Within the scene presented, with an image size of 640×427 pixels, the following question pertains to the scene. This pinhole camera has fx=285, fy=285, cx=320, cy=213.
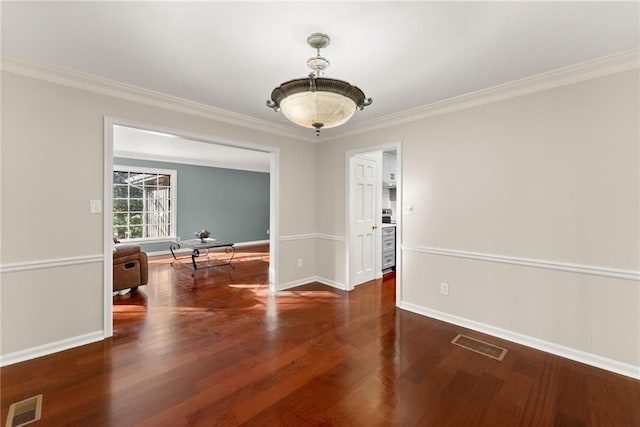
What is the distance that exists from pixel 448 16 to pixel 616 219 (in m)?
2.05

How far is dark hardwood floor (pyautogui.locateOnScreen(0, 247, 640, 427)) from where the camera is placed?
1766 millimetres

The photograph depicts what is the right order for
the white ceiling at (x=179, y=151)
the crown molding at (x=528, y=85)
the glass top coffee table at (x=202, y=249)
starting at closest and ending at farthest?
the crown molding at (x=528, y=85)
the white ceiling at (x=179, y=151)
the glass top coffee table at (x=202, y=249)

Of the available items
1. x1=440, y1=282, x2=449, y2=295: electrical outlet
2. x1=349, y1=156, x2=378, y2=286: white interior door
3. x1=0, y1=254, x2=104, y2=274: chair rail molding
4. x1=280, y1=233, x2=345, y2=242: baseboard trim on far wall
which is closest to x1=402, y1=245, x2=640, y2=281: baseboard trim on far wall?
x1=440, y1=282, x2=449, y2=295: electrical outlet

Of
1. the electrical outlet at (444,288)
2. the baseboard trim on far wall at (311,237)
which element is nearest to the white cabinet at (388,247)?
→ the baseboard trim on far wall at (311,237)

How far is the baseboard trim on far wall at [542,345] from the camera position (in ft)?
7.29

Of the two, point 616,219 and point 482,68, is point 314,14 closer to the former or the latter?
point 482,68

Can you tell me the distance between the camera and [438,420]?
173 centimetres

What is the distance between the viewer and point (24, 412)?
178 centimetres

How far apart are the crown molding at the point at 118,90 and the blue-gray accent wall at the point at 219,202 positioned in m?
4.66

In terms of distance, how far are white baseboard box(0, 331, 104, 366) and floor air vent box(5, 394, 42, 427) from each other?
674 millimetres

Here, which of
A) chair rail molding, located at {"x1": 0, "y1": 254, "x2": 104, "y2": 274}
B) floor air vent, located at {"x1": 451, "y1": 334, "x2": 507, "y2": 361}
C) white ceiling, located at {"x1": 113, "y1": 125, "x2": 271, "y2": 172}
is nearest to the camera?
chair rail molding, located at {"x1": 0, "y1": 254, "x2": 104, "y2": 274}

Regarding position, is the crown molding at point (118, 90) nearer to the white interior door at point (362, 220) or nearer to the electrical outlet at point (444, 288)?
the white interior door at point (362, 220)

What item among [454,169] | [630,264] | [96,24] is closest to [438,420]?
[630,264]

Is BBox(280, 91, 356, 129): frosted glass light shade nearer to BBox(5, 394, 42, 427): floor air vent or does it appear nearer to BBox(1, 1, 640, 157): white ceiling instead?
BBox(1, 1, 640, 157): white ceiling
